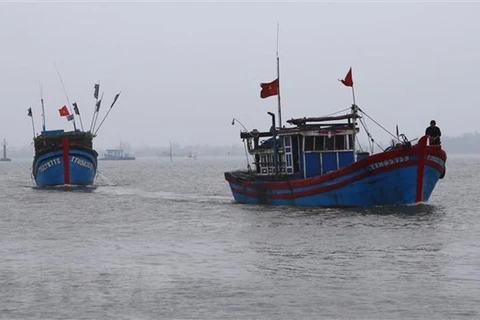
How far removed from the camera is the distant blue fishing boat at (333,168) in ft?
112

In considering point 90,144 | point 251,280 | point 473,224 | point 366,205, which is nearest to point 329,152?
point 366,205

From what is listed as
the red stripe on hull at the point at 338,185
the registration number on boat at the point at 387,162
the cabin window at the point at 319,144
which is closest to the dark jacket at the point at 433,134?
the red stripe on hull at the point at 338,185

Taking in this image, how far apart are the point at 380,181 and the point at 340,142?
343 centimetres

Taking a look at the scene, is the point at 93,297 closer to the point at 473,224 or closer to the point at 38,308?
the point at 38,308

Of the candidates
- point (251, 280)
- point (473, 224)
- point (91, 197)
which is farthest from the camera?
point (91, 197)

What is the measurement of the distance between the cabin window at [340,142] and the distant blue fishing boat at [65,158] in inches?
1033

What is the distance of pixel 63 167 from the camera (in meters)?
59.6

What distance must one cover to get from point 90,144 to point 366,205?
32.3 metres

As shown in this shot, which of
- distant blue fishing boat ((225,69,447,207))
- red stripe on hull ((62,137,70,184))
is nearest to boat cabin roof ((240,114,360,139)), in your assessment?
distant blue fishing boat ((225,69,447,207))

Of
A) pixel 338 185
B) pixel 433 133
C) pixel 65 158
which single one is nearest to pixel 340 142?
pixel 338 185

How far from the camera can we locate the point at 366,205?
35094 millimetres

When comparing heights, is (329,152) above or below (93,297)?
above

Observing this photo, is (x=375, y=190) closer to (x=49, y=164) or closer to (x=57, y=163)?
(x=57, y=163)

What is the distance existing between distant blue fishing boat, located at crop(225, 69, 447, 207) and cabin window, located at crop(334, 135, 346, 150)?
0.14 feet
